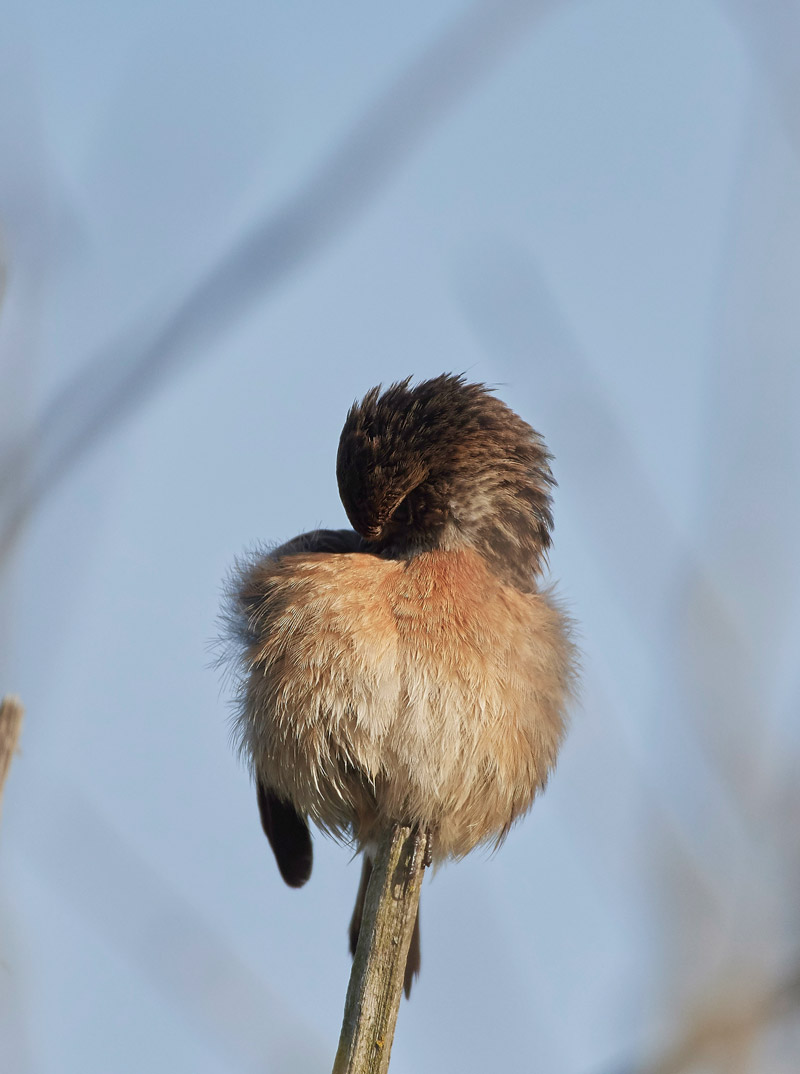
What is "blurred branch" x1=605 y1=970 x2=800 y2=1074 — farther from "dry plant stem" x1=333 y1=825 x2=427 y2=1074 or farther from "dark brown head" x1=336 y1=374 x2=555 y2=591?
"dark brown head" x1=336 y1=374 x2=555 y2=591

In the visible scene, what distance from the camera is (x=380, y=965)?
12.5ft

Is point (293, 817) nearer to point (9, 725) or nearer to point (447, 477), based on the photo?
point (447, 477)

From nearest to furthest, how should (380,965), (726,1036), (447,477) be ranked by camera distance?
(726,1036) → (380,965) → (447,477)

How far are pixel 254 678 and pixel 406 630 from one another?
2.54 ft

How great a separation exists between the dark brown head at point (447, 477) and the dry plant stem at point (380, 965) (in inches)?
57.3

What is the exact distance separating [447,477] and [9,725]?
3034 millimetres

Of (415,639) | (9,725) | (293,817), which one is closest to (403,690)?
(415,639)

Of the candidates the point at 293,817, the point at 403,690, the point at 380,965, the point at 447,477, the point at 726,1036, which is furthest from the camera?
the point at 293,817

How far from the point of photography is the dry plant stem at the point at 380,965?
12.0 ft

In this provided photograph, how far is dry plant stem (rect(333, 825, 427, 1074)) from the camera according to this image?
12.0ft

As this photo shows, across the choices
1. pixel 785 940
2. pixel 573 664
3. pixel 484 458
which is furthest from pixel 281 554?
pixel 785 940

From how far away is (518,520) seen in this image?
5109 mm

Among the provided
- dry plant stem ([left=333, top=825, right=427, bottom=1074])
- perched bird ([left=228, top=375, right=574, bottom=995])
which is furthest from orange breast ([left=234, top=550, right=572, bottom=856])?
dry plant stem ([left=333, top=825, right=427, bottom=1074])

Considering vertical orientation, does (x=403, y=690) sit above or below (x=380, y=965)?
above
